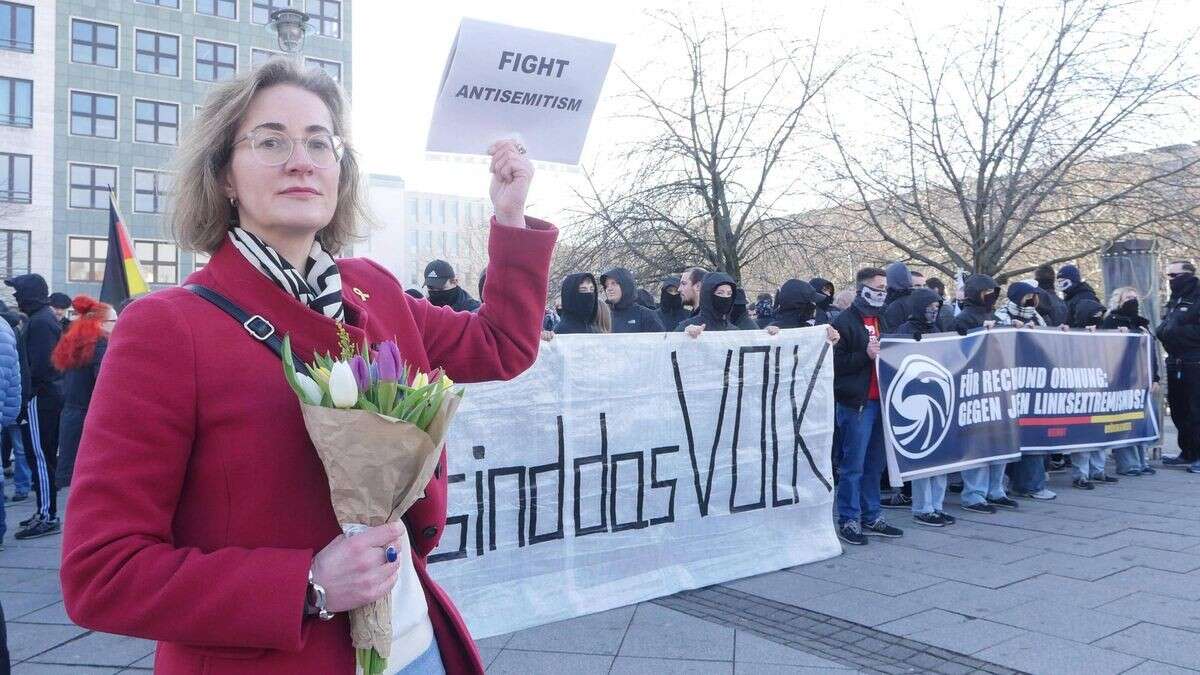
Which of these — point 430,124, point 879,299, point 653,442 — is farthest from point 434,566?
point 879,299

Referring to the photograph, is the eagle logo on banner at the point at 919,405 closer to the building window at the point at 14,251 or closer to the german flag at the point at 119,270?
the german flag at the point at 119,270

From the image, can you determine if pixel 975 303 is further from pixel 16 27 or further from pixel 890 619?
pixel 16 27

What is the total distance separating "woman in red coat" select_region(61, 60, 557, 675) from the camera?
51.7 inches

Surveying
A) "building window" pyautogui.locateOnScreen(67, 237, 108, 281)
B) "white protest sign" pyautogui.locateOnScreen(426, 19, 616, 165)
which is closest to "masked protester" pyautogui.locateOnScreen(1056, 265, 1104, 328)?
"white protest sign" pyautogui.locateOnScreen(426, 19, 616, 165)

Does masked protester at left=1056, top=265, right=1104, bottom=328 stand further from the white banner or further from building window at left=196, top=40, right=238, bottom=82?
building window at left=196, top=40, right=238, bottom=82

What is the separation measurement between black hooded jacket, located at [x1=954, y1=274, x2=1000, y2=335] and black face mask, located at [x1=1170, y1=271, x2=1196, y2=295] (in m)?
3.64

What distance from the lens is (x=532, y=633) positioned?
199 inches

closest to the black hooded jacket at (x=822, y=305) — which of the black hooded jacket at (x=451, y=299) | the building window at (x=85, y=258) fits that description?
the black hooded jacket at (x=451, y=299)

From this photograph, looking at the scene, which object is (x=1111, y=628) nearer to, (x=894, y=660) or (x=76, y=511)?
(x=894, y=660)

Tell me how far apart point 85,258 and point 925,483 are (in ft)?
143

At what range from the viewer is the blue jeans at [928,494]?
7.79 meters

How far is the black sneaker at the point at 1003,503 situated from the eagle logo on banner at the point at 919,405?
3.71 feet

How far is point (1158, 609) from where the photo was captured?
526cm

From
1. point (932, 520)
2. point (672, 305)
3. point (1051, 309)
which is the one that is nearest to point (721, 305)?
point (932, 520)
